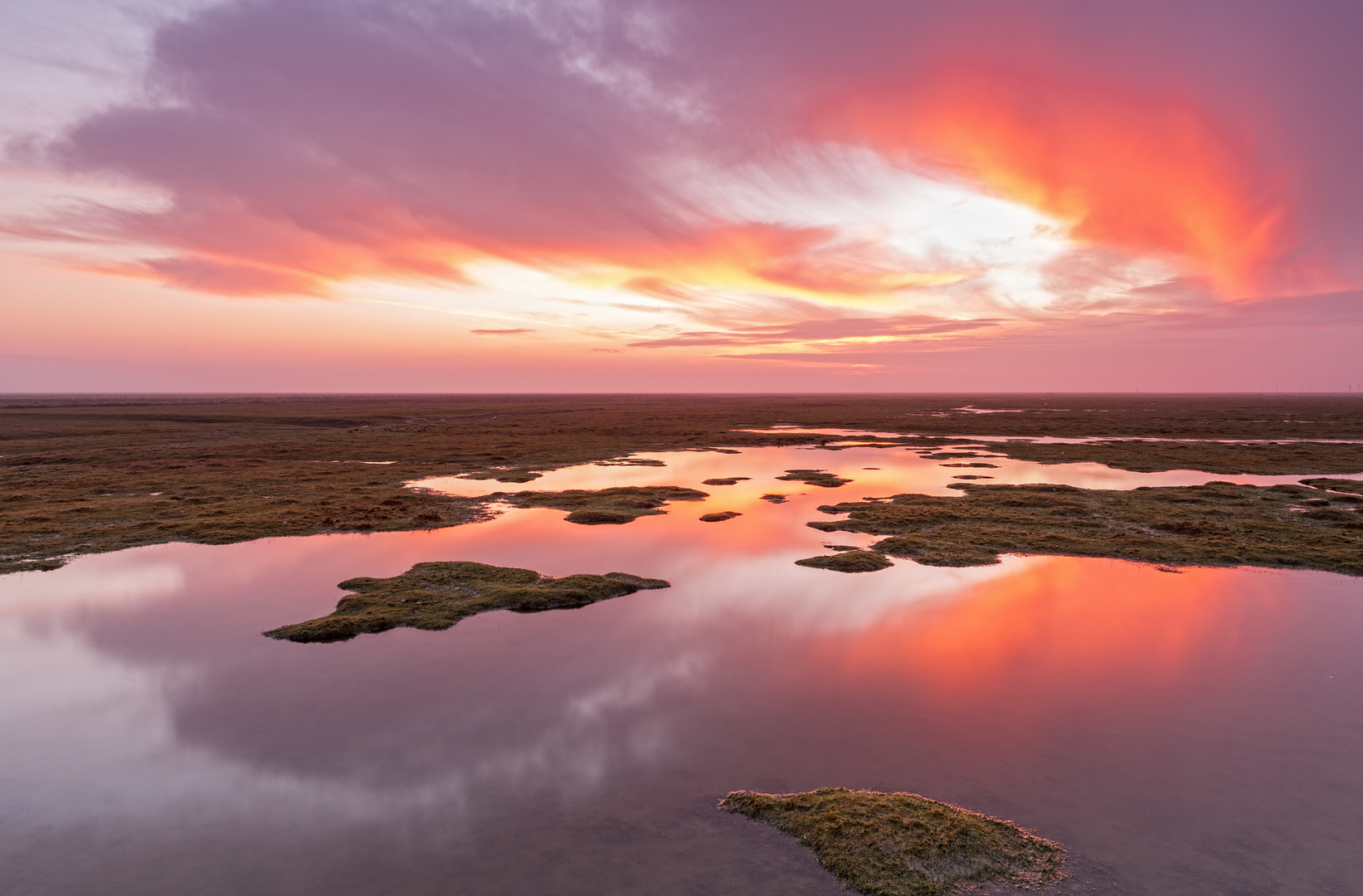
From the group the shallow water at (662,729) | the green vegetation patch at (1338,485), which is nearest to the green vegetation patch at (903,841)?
the shallow water at (662,729)

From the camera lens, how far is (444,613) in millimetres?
17219

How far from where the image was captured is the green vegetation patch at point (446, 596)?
53.9 ft

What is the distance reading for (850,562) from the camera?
2194 cm

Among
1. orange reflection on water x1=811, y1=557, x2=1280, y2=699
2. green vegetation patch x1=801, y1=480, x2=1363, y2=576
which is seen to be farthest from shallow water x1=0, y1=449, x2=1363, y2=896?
green vegetation patch x1=801, y1=480, x2=1363, y2=576

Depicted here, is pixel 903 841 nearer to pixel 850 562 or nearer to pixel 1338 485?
pixel 850 562

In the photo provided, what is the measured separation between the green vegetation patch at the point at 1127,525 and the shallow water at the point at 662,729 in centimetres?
222

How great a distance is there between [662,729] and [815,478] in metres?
33.1

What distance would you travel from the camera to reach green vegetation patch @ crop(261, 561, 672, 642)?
1642cm

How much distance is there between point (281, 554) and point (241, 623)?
750cm

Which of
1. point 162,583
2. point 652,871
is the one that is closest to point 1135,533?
point 652,871

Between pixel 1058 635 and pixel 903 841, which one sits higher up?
pixel 1058 635

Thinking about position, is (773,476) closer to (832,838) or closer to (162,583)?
(162,583)

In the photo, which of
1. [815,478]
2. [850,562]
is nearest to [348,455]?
[815,478]

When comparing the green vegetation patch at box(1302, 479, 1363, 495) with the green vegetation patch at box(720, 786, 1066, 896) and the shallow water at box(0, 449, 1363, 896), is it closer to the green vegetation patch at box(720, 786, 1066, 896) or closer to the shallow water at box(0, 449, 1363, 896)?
the shallow water at box(0, 449, 1363, 896)
